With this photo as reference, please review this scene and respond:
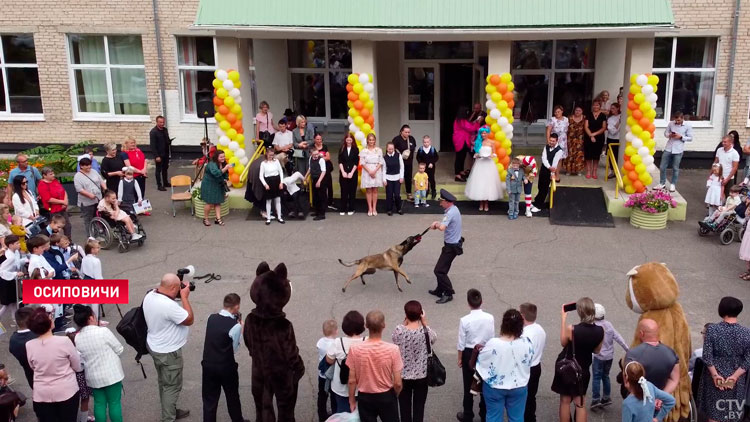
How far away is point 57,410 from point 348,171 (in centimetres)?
866

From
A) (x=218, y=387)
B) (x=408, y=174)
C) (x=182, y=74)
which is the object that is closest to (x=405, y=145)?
(x=408, y=174)

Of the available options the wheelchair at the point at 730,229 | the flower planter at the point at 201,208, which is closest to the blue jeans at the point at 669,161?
the wheelchair at the point at 730,229

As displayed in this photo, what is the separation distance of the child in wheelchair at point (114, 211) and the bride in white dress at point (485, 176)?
647 cm

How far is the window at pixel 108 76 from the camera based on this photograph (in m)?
19.7

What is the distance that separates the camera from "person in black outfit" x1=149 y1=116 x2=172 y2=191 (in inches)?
655

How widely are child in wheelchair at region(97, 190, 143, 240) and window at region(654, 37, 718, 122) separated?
42.3 ft

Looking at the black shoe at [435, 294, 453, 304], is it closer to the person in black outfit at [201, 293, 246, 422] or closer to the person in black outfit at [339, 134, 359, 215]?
the person in black outfit at [201, 293, 246, 422]

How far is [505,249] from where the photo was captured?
42.5 ft

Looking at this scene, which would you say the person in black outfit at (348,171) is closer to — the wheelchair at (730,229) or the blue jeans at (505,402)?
the wheelchair at (730,229)

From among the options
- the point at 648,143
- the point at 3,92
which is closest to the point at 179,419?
the point at 648,143

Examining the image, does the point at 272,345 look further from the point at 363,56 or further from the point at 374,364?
the point at 363,56

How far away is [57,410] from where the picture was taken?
6926 mm

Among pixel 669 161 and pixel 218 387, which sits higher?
pixel 669 161

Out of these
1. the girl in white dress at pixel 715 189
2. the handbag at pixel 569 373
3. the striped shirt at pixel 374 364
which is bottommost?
the handbag at pixel 569 373
